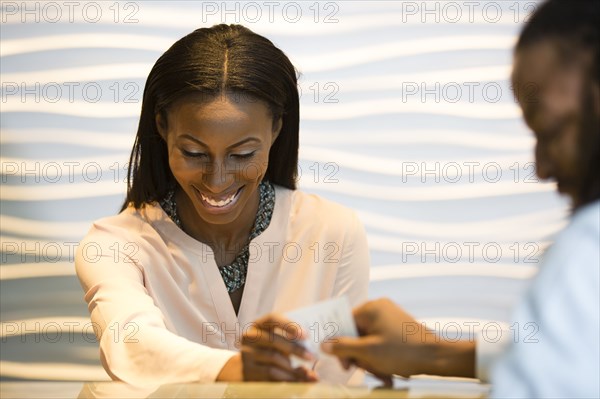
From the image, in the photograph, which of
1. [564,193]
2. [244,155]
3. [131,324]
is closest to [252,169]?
[244,155]

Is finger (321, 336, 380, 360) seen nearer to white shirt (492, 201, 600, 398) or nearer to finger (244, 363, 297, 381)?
finger (244, 363, 297, 381)

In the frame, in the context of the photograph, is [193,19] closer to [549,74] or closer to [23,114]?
[23,114]

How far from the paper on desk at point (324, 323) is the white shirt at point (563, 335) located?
390 mm

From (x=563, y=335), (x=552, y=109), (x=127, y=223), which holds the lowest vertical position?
(x=127, y=223)

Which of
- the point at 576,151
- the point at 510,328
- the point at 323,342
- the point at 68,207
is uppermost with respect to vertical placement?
the point at 576,151

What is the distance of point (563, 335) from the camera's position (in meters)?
0.69

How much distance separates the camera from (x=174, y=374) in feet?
4.07

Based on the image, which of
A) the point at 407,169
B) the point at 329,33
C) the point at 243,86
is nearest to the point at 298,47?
the point at 329,33

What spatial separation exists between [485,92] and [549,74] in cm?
208

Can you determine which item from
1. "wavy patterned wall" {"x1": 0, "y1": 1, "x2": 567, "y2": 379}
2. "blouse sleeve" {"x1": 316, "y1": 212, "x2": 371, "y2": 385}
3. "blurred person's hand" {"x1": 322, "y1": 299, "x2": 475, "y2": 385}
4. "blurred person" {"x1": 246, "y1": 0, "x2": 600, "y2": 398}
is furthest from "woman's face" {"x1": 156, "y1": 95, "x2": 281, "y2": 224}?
"wavy patterned wall" {"x1": 0, "y1": 1, "x2": 567, "y2": 379}

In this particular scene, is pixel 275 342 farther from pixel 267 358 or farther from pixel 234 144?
pixel 234 144

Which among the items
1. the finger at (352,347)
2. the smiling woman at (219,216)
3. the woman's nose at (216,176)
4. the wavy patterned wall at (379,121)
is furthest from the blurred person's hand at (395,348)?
the wavy patterned wall at (379,121)

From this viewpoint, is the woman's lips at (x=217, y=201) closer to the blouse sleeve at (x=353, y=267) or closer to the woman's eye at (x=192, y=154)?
the woman's eye at (x=192, y=154)

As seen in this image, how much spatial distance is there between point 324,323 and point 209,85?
69cm
